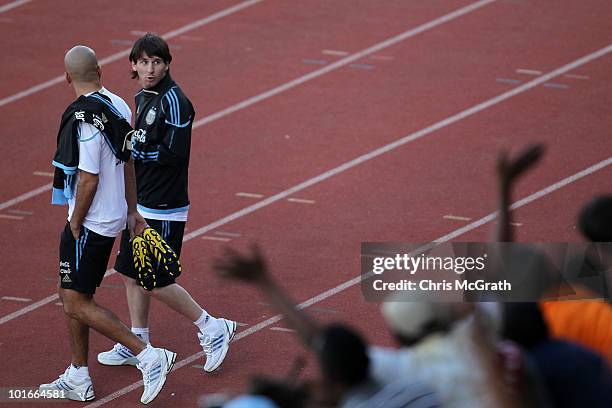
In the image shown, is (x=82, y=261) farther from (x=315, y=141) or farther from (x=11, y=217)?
(x=315, y=141)

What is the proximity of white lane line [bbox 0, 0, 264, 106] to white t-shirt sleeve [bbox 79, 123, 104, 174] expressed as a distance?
575 cm

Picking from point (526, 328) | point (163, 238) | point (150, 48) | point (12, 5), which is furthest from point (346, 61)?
point (526, 328)

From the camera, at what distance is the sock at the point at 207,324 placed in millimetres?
7543

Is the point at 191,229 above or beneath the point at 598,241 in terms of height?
beneath

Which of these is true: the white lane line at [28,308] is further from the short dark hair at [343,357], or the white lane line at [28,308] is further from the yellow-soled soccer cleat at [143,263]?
the short dark hair at [343,357]

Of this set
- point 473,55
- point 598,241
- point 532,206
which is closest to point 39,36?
point 473,55

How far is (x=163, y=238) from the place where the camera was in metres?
7.66

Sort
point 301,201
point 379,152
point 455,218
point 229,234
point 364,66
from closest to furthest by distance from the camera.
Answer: point 229,234 → point 455,218 → point 301,201 → point 379,152 → point 364,66

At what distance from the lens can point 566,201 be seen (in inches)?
394

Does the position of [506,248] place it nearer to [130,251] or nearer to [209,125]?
[130,251]

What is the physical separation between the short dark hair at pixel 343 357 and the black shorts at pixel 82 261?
331 cm

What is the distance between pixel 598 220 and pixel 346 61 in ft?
27.4

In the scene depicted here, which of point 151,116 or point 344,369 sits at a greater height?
point 344,369

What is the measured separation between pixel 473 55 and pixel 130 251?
21.6ft
